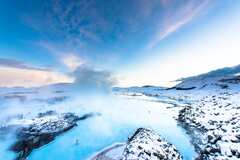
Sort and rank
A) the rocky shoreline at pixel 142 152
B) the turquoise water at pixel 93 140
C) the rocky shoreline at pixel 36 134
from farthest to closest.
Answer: the rocky shoreline at pixel 36 134 < the turquoise water at pixel 93 140 < the rocky shoreline at pixel 142 152

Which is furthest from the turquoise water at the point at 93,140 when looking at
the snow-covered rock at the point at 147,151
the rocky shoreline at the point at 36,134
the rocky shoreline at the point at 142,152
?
the snow-covered rock at the point at 147,151

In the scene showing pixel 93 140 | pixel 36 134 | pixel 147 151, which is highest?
pixel 36 134

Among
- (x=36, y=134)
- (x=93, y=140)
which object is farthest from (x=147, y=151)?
(x=36, y=134)

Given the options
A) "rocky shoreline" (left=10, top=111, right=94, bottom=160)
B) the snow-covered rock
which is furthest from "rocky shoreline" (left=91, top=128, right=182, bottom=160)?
"rocky shoreline" (left=10, top=111, right=94, bottom=160)

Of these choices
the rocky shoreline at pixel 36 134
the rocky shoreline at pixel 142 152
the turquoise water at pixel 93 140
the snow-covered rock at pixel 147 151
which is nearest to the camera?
the snow-covered rock at pixel 147 151

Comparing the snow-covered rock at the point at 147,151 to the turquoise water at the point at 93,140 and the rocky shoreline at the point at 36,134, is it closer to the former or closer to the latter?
the turquoise water at the point at 93,140

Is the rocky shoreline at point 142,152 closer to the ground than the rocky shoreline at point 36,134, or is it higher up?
closer to the ground

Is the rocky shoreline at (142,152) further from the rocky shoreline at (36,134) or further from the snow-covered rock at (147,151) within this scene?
the rocky shoreline at (36,134)

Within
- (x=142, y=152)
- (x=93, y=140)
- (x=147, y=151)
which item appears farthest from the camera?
(x=93, y=140)

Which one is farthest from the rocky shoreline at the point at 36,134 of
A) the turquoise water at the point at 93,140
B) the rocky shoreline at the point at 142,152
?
the rocky shoreline at the point at 142,152

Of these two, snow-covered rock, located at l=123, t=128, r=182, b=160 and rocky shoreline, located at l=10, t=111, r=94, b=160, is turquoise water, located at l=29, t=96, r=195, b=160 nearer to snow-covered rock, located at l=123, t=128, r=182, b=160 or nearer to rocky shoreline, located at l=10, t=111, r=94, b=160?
rocky shoreline, located at l=10, t=111, r=94, b=160

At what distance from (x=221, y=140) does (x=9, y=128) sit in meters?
29.9

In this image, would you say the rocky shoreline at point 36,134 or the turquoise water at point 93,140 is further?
the rocky shoreline at point 36,134

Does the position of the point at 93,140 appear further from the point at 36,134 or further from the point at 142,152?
the point at 142,152
